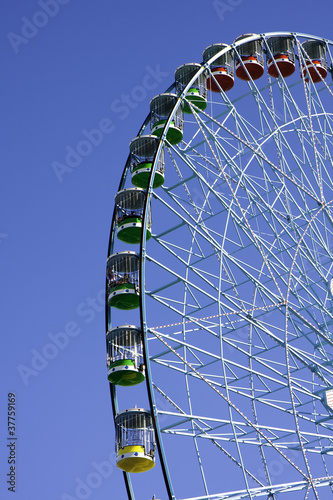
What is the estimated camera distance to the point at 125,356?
2283cm

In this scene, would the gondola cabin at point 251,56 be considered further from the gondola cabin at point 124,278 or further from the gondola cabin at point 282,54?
the gondola cabin at point 124,278

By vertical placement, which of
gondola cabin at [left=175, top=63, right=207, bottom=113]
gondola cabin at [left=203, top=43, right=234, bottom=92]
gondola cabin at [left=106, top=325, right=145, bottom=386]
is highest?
gondola cabin at [left=203, top=43, right=234, bottom=92]

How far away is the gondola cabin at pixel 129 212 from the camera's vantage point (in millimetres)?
25266

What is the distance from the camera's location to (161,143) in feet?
79.0

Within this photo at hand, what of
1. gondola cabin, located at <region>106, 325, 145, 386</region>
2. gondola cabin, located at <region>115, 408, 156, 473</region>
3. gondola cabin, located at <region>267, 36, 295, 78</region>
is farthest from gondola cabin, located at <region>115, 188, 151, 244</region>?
gondola cabin, located at <region>267, 36, 295, 78</region>

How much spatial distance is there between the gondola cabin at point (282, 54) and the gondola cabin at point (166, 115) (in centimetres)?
425

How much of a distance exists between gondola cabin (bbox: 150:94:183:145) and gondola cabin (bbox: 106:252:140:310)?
400cm

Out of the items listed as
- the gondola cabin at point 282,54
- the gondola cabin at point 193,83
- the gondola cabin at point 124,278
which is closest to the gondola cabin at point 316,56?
the gondola cabin at point 282,54

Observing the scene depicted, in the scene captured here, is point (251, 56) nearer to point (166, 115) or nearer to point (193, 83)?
point (193, 83)

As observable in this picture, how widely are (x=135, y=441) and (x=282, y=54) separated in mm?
13885

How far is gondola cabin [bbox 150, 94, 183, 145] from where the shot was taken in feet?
86.1

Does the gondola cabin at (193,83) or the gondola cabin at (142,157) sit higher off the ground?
the gondola cabin at (193,83)

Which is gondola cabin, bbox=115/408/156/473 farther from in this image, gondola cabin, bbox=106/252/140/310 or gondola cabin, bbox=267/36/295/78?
gondola cabin, bbox=267/36/295/78

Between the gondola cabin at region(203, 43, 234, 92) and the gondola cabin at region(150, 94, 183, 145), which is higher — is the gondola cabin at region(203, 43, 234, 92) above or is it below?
above
